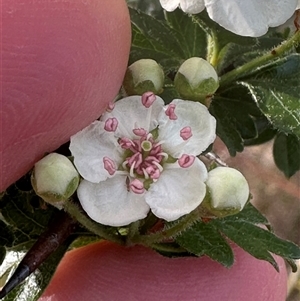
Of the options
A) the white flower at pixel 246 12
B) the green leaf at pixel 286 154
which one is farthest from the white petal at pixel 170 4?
the green leaf at pixel 286 154

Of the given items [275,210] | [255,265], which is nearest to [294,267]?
[255,265]

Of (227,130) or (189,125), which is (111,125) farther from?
(227,130)

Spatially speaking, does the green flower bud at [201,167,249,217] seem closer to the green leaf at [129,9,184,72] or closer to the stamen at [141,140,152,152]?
the stamen at [141,140,152,152]

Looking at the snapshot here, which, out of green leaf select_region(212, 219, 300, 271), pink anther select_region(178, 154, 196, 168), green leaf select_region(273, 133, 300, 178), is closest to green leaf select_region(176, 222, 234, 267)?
green leaf select_region(212, 219, 300, 271)

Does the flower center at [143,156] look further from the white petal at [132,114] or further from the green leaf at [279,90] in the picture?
the green leaf at [279,90]

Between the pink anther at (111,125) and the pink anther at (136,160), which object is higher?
the pink anther at (111,125)

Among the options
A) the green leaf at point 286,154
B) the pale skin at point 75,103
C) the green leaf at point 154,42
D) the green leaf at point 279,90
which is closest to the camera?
the pale skin at point 75,103

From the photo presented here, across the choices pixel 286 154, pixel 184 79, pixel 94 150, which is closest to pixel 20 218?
pixel 94 150
